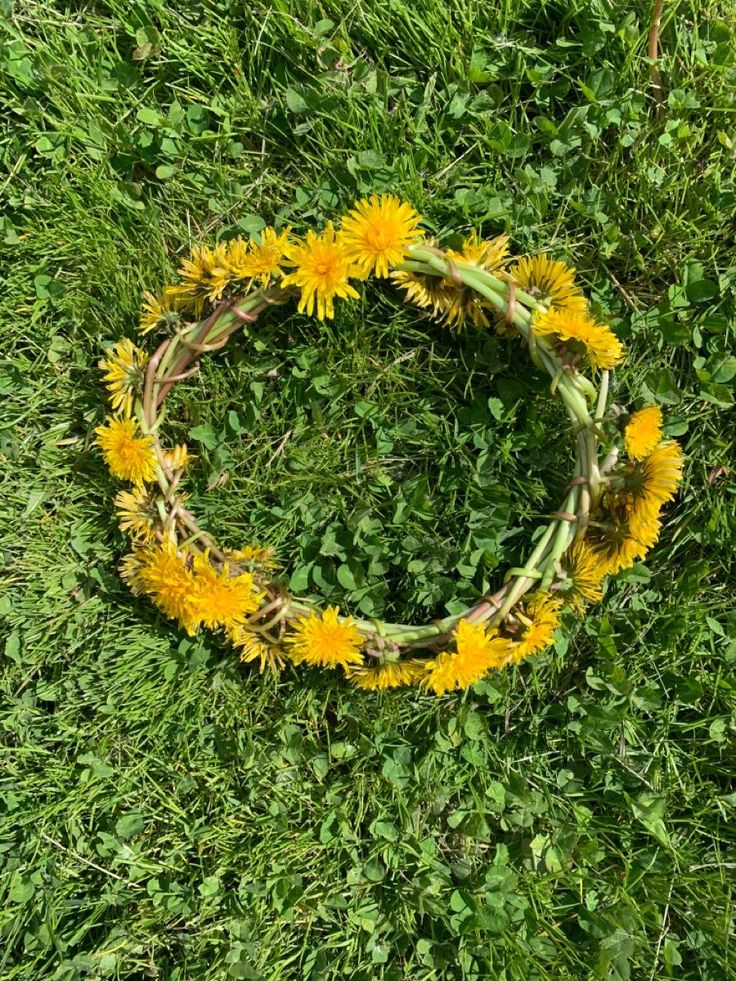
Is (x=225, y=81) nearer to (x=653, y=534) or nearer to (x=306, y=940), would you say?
(x=653, y=534)

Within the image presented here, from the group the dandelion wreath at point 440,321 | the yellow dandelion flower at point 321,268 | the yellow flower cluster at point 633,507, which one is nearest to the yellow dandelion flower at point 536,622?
the dandelion wreath at point 440,321

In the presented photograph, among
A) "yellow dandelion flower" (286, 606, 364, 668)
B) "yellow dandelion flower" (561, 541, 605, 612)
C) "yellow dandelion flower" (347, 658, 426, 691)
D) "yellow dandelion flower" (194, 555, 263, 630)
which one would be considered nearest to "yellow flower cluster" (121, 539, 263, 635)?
"yellow dandelion flower" (194, 555, 263, 630)

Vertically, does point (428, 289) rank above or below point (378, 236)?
below

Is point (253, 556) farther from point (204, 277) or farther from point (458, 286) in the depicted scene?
point (458, 286)

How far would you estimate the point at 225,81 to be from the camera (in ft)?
5.74

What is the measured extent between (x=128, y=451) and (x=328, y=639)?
1.89 feet

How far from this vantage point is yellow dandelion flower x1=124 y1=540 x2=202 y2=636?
5.02 feet

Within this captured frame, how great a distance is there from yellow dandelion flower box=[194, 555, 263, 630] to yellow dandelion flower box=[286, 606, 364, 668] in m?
0.12

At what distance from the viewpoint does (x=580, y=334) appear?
150 centimetres

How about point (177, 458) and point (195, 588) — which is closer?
point (195, 588)

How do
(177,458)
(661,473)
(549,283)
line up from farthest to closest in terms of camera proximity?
(177,458) → (549,283) → (661,473)

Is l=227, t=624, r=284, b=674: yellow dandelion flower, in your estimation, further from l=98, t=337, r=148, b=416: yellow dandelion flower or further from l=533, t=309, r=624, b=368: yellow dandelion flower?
l=533, t=309, r=624, b=368: yellow dandelion flower

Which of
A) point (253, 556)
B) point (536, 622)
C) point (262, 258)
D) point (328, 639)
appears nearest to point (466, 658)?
point (536, 622)

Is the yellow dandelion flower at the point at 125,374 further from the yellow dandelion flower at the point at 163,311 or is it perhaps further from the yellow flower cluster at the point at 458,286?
the yellow flower cluster at the point at 458,286
